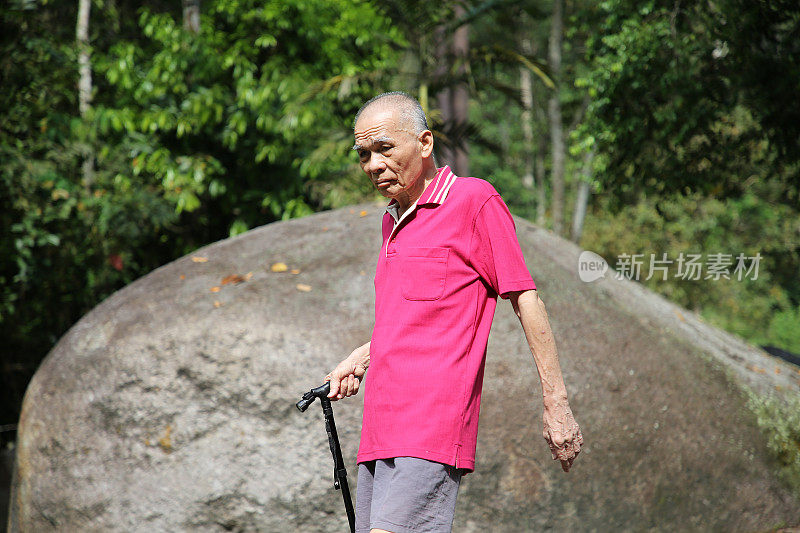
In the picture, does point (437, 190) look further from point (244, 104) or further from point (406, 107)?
point (244, 104)

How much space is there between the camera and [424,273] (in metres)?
2.27

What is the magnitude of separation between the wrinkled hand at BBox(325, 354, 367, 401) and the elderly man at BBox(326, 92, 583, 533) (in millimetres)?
252

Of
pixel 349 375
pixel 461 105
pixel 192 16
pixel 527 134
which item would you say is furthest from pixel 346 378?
pixel 527 134

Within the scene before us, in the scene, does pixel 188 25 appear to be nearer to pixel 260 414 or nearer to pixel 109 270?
pixel 109 270

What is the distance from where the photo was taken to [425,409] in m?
2.20

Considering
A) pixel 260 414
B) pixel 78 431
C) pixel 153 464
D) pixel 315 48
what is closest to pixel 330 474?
pixel 260 414

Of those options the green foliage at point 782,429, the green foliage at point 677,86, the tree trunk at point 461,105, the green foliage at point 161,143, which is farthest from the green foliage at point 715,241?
the green foliage at point 782,429

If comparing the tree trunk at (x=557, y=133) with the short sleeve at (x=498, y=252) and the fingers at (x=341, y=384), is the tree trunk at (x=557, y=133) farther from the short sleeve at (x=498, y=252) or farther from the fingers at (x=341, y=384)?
the short sleeve at (x=498, y=252)

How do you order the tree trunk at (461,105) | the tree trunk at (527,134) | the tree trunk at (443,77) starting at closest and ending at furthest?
the tree trunk at (443,77)
the tree trunk at (461,105)
the tree trunk at (527,134)

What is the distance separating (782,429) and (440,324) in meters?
3.99

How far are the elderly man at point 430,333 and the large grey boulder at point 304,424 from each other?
2.32m

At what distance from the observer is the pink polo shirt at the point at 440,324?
220 cm

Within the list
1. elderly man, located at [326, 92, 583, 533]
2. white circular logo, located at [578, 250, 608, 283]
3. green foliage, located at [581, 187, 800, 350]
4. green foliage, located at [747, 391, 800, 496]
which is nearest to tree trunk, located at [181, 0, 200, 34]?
white circular logo, located at [578, 250, 608, 283]

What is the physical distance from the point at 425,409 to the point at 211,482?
9.45 ft
